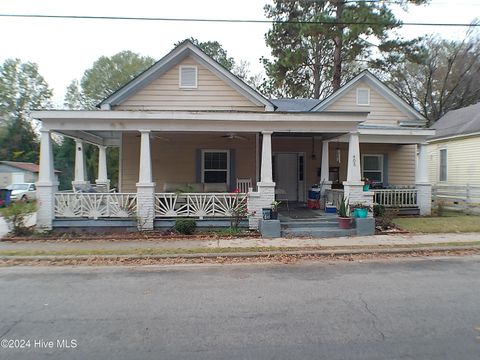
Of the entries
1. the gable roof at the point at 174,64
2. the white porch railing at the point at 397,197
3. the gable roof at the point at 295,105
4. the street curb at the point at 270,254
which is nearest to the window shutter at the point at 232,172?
the gable roof at the point at 174,64

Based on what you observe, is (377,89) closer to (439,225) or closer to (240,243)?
(439,225)

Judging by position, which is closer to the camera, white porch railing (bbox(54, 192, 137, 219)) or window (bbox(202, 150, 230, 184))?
white porch railing (bbox(54, 192, 137, 219))

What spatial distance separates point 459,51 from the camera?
28984 mm

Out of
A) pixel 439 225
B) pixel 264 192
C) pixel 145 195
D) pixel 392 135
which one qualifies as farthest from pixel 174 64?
pixel 439 225

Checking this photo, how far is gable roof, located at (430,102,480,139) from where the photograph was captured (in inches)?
694

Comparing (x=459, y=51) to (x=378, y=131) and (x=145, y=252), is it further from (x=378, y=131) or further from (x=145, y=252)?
(x=145, y=252)

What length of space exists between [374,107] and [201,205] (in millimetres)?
10018

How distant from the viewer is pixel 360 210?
10.7 m

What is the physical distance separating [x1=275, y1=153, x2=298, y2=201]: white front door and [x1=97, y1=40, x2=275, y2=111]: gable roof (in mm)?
3028

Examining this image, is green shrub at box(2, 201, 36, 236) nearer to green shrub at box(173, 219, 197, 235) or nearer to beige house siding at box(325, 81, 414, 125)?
green shrub at box(173, 219, 197, 235)

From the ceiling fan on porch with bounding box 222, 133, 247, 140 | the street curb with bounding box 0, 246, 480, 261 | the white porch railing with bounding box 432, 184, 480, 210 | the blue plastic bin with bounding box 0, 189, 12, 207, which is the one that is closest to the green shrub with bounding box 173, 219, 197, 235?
the street curb with bounding box 0, 246, 480, 261

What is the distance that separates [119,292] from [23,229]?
654 centimetres

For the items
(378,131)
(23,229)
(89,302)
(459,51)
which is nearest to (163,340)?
(89,302)

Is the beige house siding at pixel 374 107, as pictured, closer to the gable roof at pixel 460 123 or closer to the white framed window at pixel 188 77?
the gable roof at pixel 460 123
